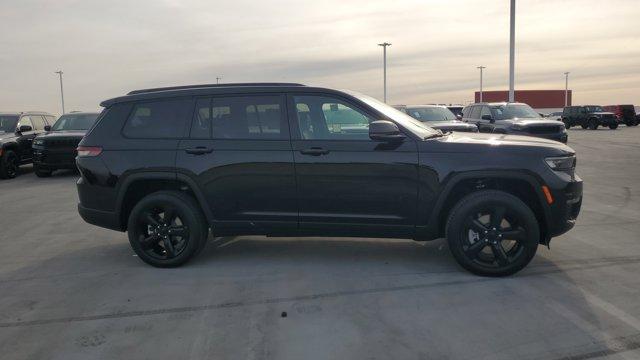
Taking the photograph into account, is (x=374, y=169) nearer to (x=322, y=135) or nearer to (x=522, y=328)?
(x=322, y=135)

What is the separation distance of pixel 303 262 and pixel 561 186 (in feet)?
8.61

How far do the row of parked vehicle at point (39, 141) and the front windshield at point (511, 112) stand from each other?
12021 millimetres

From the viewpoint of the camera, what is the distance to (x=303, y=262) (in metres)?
5.47

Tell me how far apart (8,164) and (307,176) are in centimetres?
1189

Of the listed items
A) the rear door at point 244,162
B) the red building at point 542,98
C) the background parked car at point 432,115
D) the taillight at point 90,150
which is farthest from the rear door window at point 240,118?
the red building at point 542,98

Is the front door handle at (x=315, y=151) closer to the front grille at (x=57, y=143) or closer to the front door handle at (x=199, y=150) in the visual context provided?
the front door handle at (x=199, y=150)

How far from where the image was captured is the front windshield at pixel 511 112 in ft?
53.2

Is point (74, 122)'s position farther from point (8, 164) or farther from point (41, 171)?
point (8, 164)

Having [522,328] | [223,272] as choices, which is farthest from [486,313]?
[223,272]

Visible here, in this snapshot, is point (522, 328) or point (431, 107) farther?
point (431, 107)

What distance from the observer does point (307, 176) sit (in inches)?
199

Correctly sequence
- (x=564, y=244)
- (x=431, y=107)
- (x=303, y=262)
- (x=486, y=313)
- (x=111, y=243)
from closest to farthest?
(x=486, y=313) → (x=303, y=262) → (x=564, y=244) → (x=111, y=243) → (x=431, y=107)

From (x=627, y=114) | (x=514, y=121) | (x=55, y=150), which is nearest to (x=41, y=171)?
(x=55, y=150)

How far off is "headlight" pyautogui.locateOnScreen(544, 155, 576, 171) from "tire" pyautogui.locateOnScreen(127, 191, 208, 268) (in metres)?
Result: 3.44
